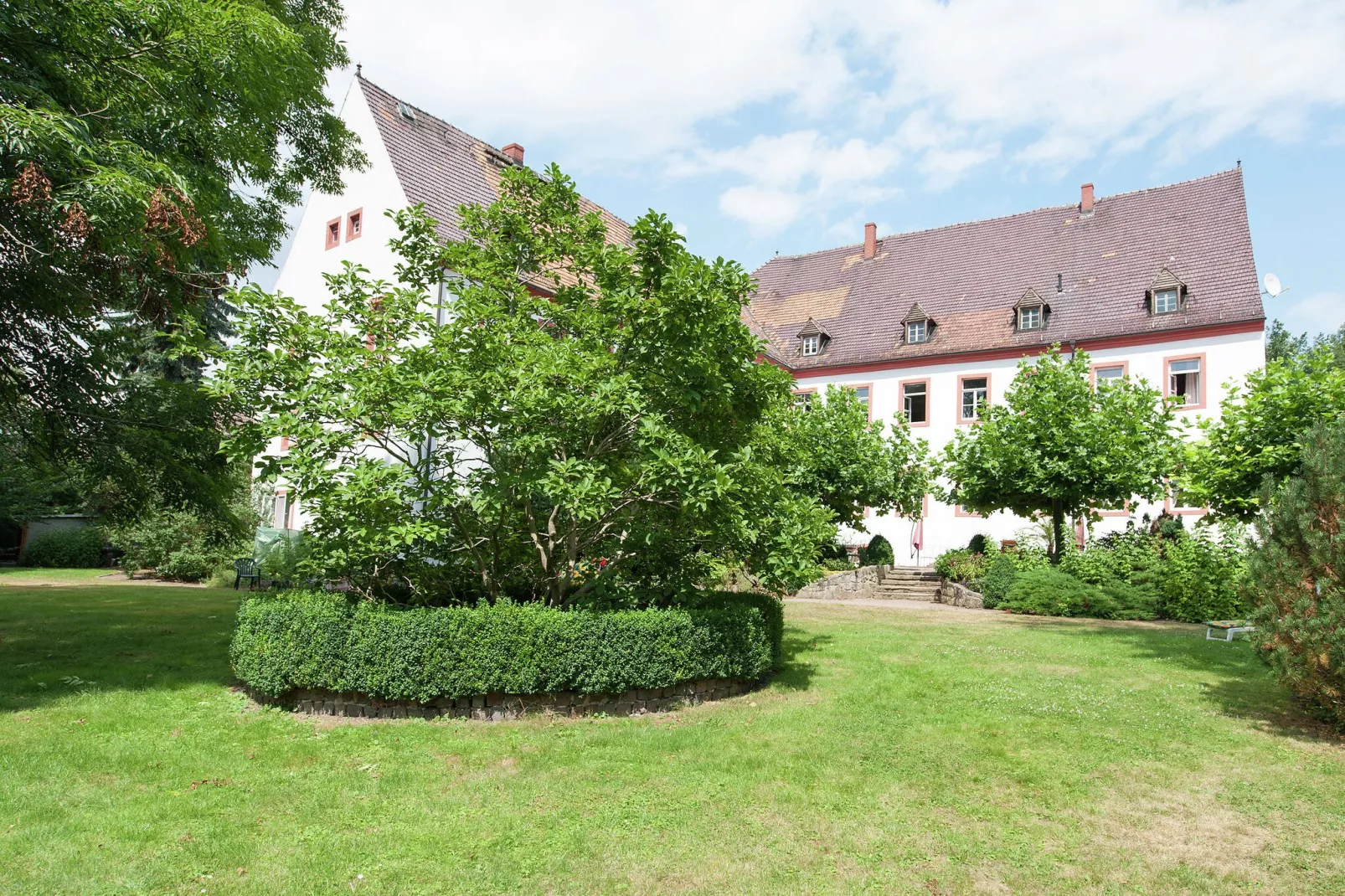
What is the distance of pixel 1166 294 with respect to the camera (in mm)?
28516

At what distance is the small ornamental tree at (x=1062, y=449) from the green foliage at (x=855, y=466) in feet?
8.73

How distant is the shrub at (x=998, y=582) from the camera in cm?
2044

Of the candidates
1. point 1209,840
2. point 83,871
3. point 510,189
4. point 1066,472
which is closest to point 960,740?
point 1209,840

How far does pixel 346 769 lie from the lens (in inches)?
256

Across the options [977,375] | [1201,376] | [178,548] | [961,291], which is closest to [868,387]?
[977,375]

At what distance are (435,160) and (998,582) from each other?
1840cm

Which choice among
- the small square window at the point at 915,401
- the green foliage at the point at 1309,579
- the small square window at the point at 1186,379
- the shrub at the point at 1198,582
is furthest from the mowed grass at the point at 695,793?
the small square window at the point at 915,401

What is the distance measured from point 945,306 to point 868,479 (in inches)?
498

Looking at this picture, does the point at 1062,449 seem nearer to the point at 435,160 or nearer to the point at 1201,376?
the point at 1201,376

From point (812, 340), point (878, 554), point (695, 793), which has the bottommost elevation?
point (695, 793)

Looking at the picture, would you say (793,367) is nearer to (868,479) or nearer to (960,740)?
(868,479)

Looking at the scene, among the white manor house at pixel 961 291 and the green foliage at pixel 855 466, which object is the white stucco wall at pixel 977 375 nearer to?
the white manor house at pixel 961 291

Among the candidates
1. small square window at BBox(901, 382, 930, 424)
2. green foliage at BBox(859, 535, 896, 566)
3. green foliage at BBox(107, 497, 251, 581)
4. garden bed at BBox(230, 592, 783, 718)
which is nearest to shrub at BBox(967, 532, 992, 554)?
green foliage at BBox(859, 535, 896, 566)

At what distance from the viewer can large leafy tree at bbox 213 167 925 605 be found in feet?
26.1
